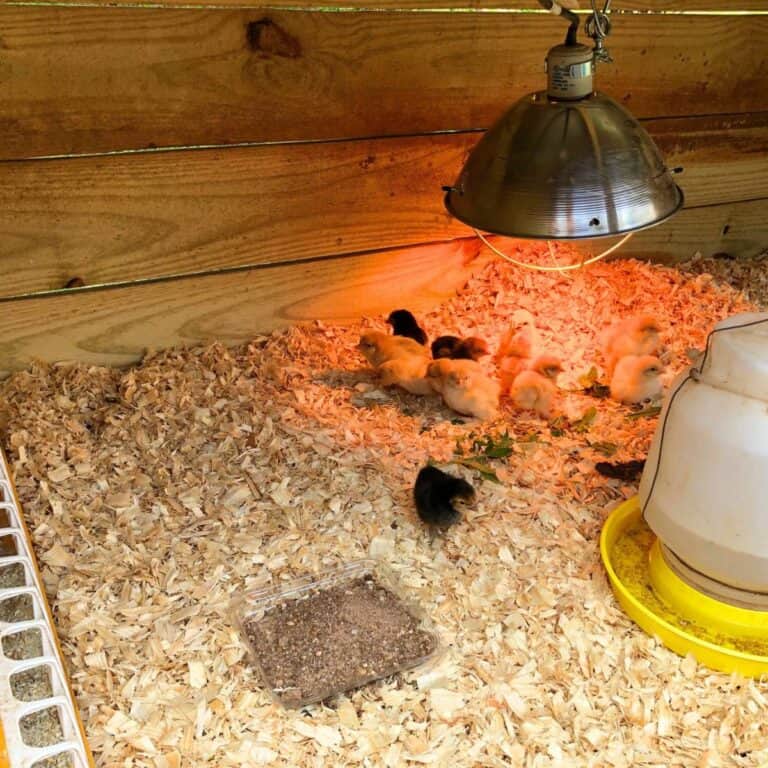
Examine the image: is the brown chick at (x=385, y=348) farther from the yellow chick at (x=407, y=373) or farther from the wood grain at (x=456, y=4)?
the wood grain at (x=456, y=4)

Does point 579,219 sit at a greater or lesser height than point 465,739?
greater

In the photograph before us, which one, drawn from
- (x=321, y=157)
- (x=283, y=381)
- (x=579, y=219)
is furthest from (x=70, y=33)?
(x=579, y=219)

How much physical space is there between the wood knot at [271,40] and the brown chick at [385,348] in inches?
31.4

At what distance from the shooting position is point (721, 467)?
4.34ft

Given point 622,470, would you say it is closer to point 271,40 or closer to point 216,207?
point 216,207

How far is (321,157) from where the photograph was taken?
89.8 inches

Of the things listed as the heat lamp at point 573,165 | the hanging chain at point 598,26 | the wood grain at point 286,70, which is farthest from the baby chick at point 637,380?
the hanging chain at point 598,26

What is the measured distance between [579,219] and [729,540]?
0.61m

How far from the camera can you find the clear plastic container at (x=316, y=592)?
4.55 ft

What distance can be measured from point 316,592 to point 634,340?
1.20 m

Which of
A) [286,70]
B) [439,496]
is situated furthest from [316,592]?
[286,70]

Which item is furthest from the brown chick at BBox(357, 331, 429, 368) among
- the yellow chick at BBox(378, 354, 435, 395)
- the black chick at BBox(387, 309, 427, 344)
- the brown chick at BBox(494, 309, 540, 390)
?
the brown chick at BBox(494, 309, 540, 390)

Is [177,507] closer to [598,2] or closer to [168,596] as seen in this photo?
[168,596]

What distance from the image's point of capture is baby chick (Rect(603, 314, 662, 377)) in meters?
Answer: 2.23
